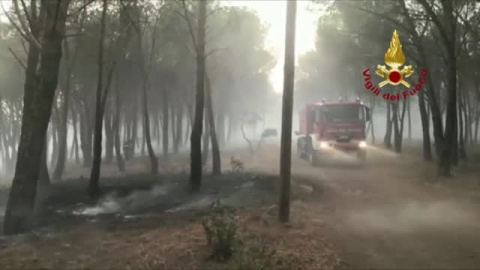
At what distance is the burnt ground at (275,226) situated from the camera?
8266mm

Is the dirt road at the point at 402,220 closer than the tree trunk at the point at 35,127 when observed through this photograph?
Yes

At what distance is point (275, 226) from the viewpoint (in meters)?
10.9

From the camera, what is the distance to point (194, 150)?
18016mm

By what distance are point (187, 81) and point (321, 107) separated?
63.6ft

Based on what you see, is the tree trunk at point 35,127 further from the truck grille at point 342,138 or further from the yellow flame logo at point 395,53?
the truck grille at point 342,138

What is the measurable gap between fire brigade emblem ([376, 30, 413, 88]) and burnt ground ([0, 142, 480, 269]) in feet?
21.3

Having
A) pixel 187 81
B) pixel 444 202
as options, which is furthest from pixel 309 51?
pixel 444 202

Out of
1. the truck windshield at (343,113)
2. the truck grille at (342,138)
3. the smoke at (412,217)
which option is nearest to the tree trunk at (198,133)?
the smoke at (412,217)

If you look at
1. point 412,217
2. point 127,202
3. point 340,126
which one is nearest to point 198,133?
point 127,202

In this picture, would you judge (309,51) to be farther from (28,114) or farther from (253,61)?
(28,114)

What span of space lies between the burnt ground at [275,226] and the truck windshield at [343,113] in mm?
5942

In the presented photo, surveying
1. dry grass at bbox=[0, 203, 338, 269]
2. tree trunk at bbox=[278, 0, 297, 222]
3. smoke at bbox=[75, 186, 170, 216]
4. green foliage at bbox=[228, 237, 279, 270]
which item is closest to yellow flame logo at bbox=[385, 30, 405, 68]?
smoke at bbox=[75, 186, 170, 216]

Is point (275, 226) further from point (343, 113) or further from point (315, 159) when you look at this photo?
point (315, 159)

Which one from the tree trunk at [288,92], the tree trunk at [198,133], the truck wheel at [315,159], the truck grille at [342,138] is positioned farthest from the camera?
the truck wheel at [315,159]
